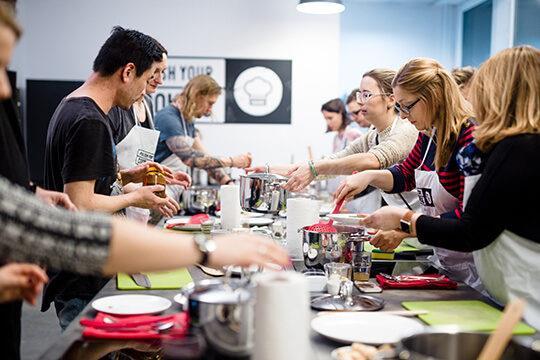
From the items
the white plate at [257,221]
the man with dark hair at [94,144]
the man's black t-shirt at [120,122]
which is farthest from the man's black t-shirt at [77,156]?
the white plate at [257,221]

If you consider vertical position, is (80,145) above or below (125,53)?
below

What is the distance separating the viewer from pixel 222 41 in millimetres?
6176

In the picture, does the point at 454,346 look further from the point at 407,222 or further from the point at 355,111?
the point at 355,111

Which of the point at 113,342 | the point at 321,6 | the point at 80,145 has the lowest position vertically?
the point at 113,342

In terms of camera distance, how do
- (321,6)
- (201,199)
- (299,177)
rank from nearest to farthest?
(299,177) < (201,199) < (321,6)

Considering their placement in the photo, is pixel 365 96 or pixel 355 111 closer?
pixel 365 96

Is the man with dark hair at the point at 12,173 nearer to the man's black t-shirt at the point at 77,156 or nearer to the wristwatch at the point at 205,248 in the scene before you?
the man's black t-shirt at the point at 77,156

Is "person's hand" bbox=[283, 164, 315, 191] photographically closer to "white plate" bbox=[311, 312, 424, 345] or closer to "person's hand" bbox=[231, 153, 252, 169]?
"person's hand" bbox=[231, 153, 252, 169]

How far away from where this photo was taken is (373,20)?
671 centimetres

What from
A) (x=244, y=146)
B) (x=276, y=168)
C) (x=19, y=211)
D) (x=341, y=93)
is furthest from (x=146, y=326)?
(x=341, y=93)

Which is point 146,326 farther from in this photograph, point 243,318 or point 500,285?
point 500,285

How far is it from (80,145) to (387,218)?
983mm

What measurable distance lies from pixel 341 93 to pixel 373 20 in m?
0.90

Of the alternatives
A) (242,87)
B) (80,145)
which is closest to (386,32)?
(242,87)
